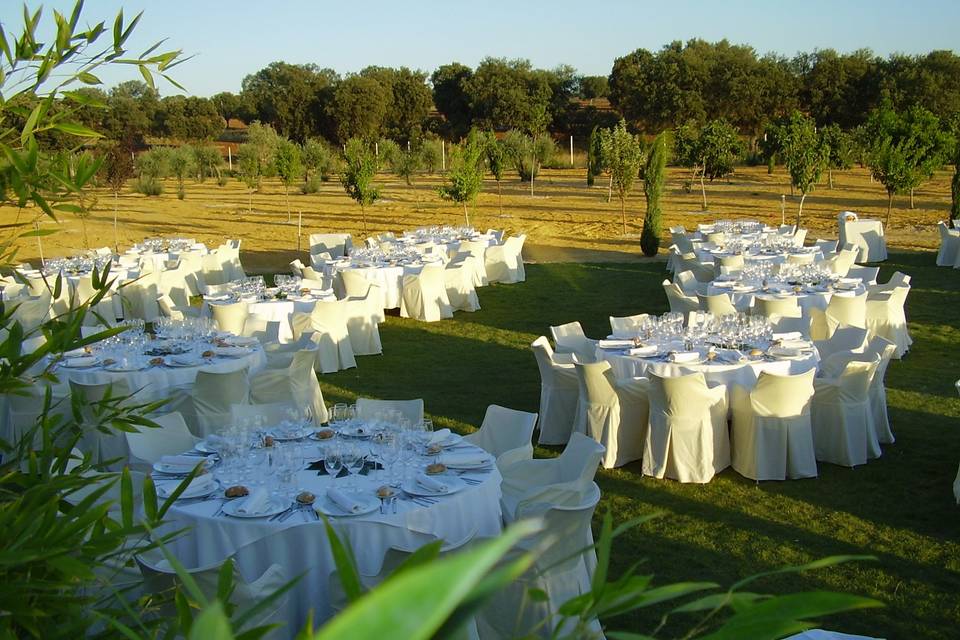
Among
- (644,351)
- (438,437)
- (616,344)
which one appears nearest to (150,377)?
(438,437)

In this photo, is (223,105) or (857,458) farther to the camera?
(223,105)

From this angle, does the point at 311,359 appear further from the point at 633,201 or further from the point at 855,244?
the point at 633,201

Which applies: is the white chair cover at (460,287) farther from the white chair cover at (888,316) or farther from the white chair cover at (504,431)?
the white chair cover at (504,431)

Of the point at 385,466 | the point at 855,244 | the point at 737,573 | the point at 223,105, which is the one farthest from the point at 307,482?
the point at 223,105

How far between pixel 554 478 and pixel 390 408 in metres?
1.41

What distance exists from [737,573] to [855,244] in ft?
48.1

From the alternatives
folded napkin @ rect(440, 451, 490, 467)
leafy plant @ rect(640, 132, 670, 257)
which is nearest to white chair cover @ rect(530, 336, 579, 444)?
folded napkin @ rect(440, 451, 490, 467)

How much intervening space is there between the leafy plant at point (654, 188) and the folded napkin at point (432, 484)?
14.9 meters

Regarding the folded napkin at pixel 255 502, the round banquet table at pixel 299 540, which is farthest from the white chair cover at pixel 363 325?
Answer: the round banquet table at pixel 299 540

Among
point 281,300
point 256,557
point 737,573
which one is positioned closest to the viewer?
point 256,557

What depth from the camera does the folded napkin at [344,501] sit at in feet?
14.5

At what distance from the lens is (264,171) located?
1064 inches

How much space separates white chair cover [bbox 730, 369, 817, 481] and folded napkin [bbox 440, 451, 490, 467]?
2.68 meters

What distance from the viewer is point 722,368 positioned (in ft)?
23.6
